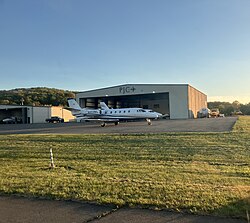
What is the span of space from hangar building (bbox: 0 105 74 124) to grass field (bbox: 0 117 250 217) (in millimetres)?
55707

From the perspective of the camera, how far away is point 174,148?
13.9 m

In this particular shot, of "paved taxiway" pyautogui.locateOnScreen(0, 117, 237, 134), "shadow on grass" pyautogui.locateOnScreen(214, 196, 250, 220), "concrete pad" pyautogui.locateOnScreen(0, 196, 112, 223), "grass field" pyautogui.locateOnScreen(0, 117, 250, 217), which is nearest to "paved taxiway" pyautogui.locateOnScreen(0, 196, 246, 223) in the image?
"concrete pad" pyautogui.locateOnScreen(0, 196, 112, 223)

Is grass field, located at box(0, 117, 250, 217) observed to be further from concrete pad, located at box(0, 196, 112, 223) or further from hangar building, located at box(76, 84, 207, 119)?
hangar building, located at box(76, 84, 207, 119)

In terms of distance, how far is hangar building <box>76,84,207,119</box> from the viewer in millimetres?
55156

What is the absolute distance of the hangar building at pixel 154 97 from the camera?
55156 mm

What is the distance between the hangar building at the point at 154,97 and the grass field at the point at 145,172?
126ft

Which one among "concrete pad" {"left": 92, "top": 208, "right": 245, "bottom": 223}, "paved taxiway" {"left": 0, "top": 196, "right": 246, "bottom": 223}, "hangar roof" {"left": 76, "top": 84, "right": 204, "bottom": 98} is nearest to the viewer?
"concrete pad" {"left": 92, "top": 208, "right": 245, "bottom": 223}

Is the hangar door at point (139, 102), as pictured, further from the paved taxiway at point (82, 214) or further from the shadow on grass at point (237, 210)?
the shadow on grass at point (237, 210)

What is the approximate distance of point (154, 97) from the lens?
68.6 metres

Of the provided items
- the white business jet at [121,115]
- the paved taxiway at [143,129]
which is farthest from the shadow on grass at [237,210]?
the white business jet at [121,115]

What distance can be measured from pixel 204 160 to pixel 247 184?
13.4ft

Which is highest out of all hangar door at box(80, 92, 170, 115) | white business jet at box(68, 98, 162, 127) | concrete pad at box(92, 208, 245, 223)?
hangar door at box(80, 92, 170, 115)

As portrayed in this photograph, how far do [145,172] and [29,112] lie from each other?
2601 inches

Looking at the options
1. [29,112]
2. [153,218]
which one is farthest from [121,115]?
[153,218]
